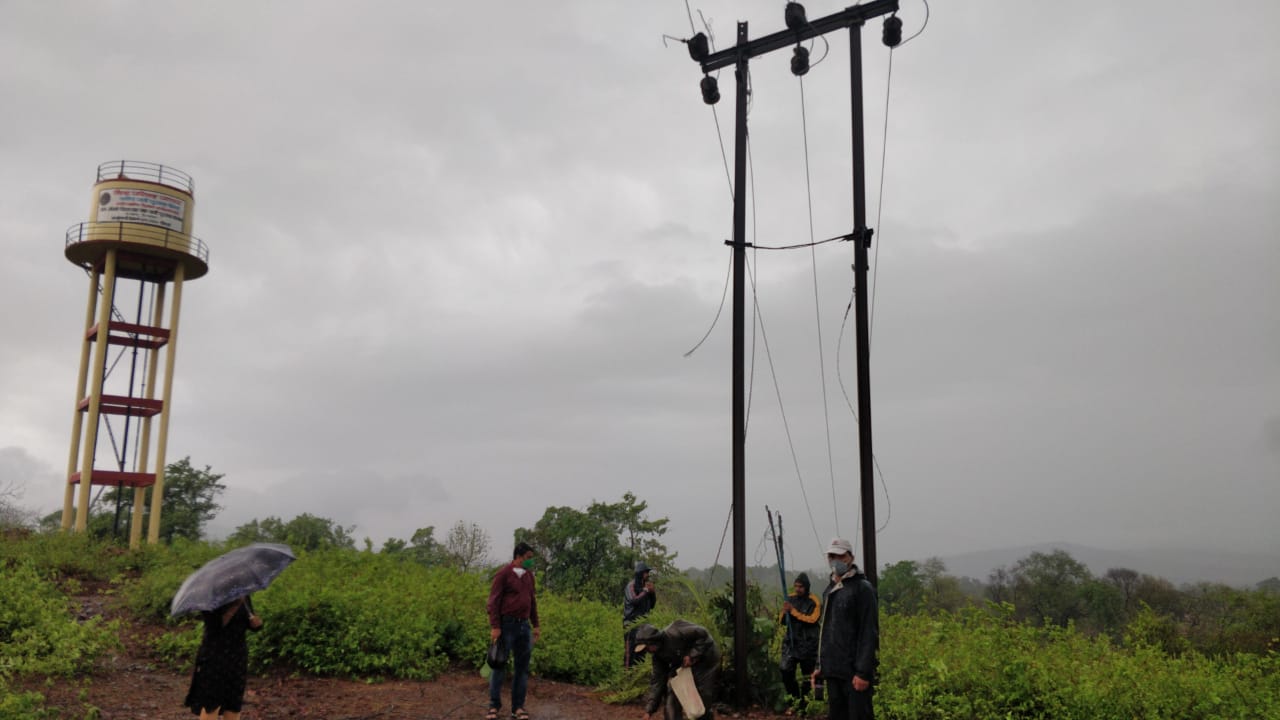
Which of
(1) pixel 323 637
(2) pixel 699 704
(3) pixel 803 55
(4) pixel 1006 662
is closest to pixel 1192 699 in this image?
(4) pixel 1006 662

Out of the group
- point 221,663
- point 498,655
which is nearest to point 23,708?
point 221,663

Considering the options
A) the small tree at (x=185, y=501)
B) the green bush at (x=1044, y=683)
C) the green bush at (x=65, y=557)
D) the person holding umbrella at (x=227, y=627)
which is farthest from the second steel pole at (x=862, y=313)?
the small tree at (x=185, y=501)

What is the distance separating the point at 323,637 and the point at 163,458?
17060 millimetres

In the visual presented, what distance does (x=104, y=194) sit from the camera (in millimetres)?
25953

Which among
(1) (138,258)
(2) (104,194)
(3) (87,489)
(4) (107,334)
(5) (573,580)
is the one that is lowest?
(5) (573,580)

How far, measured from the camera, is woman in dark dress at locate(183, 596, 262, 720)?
7.00 m

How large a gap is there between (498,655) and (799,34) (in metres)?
9.28

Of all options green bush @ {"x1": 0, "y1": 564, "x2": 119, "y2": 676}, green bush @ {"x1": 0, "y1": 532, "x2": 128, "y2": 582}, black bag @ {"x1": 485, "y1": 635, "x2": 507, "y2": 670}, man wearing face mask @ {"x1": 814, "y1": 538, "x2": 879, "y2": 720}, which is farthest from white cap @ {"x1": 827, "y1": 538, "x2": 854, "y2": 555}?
green bush @ {"x1": 0, "y1": 532, "x2": 128, "y2": 582}

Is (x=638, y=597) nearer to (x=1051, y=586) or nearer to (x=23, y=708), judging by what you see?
(x=23, y=708)

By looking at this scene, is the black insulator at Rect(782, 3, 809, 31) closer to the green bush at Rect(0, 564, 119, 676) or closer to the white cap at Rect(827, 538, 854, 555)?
the white cap at Rect(827, 538, 854, 555)

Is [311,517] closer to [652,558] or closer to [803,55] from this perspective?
[652,558]

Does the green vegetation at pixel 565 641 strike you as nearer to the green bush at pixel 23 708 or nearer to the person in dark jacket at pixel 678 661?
the green bush at pixel 23 708

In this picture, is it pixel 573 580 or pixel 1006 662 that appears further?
pixel 573 580

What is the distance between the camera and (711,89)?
39.5ft
